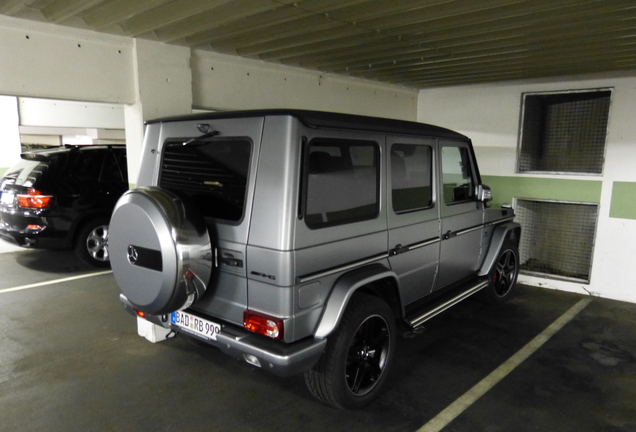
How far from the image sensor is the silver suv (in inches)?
97.5

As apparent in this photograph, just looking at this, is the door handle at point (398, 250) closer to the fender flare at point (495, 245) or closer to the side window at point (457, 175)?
the side window at point (457, 175)

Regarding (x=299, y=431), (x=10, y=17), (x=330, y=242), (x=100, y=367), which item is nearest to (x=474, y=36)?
(x=330, y=242)

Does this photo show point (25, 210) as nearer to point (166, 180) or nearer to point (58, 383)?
point (58, 383)

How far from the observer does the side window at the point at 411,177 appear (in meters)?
3.27

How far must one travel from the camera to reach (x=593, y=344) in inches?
161

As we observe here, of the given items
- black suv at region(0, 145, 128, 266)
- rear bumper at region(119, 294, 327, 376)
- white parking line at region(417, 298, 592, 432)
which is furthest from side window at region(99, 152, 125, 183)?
white parking line at region(417, 298, 592, 432)

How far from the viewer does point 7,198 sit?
611cm

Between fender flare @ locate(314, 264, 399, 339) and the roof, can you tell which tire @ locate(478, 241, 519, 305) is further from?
fender flare @ locate(314, 264, 399, 339)

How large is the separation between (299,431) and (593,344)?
9.70 feet

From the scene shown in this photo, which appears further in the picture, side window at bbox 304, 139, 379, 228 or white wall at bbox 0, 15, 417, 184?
white wall at bbox 0, 15, 417, 184

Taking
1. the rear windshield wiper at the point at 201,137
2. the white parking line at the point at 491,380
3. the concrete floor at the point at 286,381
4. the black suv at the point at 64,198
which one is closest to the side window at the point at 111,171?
the black suv at the point at 64,198

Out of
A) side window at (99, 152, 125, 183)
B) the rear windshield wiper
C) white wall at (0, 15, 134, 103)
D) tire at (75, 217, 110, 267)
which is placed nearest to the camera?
the rear windshield wiper

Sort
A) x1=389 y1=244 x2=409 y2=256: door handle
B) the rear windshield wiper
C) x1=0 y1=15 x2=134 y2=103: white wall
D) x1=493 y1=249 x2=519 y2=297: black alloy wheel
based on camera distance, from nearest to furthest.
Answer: the rear windshield wiper → x1=389 y1=244 x2=409 y2=256: door handle → x1=0 y1=15 x2=134 y2=103: white wall → x1=493 y1=249 x2=519 y2=297: black alloy wheel

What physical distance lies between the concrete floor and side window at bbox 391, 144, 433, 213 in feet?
4.35
